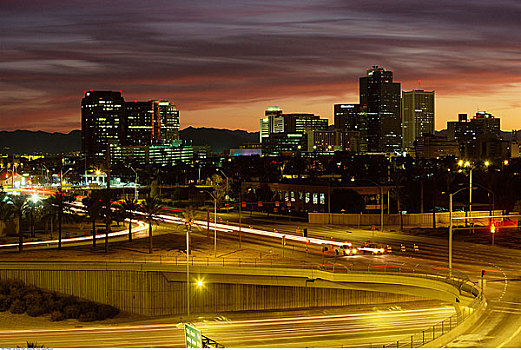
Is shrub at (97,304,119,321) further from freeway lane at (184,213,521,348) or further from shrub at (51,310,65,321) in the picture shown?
freeway lane at (184,213,521,348)

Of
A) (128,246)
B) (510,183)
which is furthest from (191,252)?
(510,183)

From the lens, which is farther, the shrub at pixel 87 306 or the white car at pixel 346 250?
the white car at pixel 346 250

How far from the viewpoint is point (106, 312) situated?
168 ft

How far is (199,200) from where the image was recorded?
11538 centimetres

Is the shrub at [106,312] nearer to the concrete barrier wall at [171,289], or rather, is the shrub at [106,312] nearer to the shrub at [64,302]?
the concrete barrier wall at [171,289]

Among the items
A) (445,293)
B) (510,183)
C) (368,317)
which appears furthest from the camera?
(510,183)

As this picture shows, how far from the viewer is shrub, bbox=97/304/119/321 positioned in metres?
50.4

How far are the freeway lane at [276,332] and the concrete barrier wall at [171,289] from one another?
10.7 feet

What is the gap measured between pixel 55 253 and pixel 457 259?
119ft

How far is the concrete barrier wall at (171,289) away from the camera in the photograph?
5019 cm

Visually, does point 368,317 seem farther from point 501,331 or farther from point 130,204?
point 130,204

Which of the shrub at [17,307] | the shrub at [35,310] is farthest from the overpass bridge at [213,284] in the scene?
the shrub at [35,310]

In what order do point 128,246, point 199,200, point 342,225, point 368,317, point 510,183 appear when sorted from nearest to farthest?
point 368,317 → point 128,246 → point 342,225 → point 510,183 → point 199,200

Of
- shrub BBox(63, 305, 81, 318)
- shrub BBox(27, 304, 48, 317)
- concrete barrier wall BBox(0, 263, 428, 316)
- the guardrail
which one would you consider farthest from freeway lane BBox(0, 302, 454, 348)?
shrub BBox(27, 304, 48, 317)
